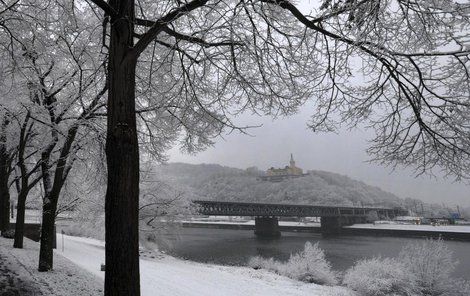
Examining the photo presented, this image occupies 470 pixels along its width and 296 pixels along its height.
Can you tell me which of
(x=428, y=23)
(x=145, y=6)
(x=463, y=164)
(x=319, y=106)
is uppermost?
(x=145, y=6)

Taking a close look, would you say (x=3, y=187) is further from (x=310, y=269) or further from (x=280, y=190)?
(x=280, y=190)

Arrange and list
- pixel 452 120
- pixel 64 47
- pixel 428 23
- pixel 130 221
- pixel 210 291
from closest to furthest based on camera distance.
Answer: pixel 130 221
pixel 428 23
pixel 452 120
pixel 64 47
pixel 210 291

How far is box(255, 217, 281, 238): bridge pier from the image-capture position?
300ft

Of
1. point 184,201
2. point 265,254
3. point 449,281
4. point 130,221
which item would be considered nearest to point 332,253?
point 265,254

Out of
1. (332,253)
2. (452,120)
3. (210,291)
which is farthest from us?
(332,253)

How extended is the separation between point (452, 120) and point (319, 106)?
2.57 metres

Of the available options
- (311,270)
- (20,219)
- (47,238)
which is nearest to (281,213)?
(311,270)

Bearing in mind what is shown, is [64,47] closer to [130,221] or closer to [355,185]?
[130,221]

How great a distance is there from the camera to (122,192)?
5.51 metres

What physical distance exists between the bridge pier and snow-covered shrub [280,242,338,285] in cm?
5991

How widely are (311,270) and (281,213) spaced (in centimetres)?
6638

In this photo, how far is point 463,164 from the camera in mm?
8250

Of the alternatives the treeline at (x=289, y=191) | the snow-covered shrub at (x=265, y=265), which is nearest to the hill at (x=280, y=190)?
the treeline at (x=289, y=191)

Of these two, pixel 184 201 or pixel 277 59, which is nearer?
pixel 277 59
